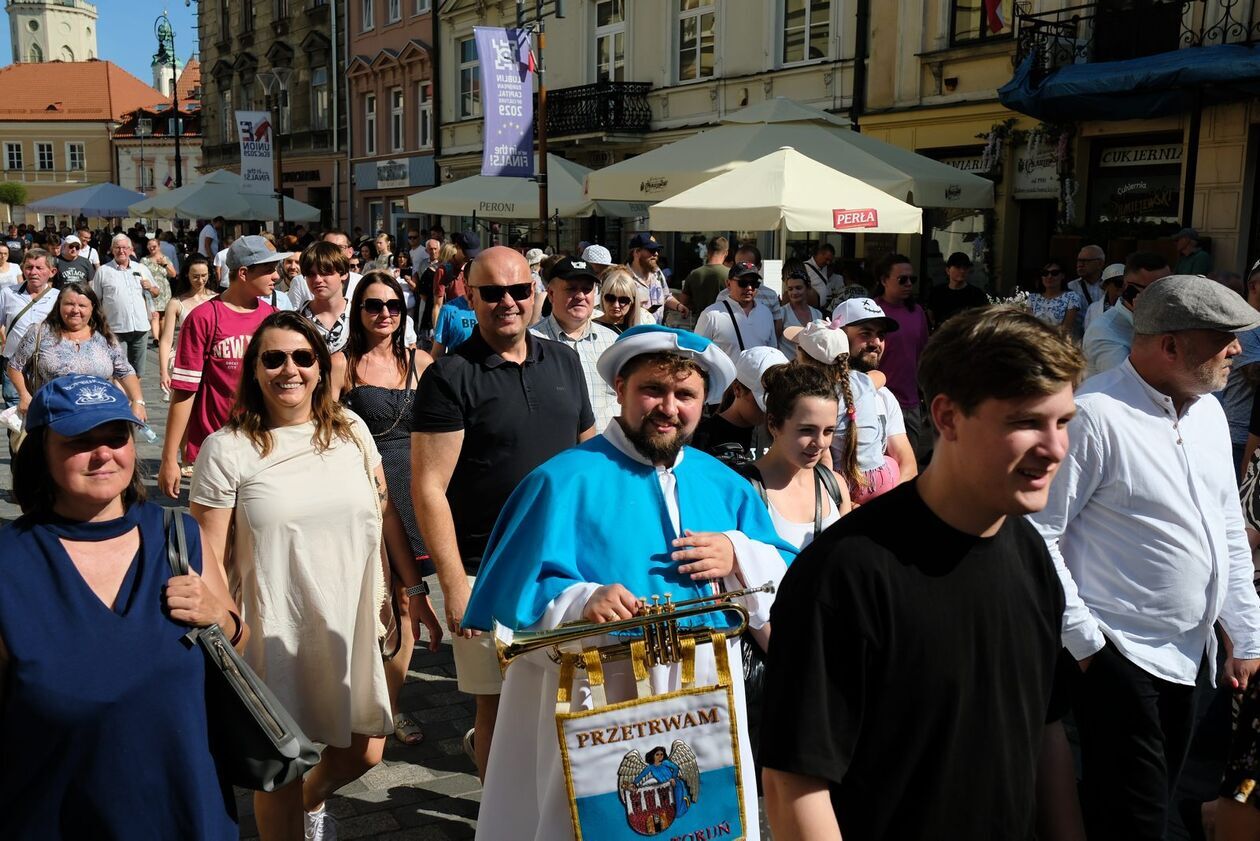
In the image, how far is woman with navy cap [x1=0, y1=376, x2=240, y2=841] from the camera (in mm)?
2420

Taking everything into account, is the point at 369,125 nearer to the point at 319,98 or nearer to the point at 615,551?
the point at 319,98

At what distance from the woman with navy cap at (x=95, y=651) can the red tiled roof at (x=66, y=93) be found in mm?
90217

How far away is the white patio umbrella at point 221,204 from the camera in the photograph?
2534 centimetres

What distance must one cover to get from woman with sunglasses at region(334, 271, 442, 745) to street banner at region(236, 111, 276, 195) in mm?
19373

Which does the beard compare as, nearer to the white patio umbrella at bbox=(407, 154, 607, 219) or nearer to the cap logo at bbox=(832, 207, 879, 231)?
the cap logo at bbox=(832, 207, 879, 231)

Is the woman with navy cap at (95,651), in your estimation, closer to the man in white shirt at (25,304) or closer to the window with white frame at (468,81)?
the man in white shirt at (25,304)

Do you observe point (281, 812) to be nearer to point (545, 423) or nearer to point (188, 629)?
point (188, 629)

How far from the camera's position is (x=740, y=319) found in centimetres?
839

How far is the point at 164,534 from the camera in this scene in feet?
8.84

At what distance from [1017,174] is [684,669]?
15.0 m

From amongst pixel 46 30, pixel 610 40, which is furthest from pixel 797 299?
pixel 46 30

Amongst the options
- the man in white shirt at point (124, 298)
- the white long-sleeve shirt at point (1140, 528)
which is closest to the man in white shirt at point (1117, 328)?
the white long-sleeve shirt at point (1140, 528)

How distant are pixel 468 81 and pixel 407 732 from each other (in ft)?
94.1

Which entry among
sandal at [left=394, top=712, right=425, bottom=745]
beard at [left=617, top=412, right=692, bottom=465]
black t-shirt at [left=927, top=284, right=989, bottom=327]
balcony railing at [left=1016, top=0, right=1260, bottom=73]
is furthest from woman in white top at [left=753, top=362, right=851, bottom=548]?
balcony railing at [left=1016, top=0, right=1260, bottom=73]
